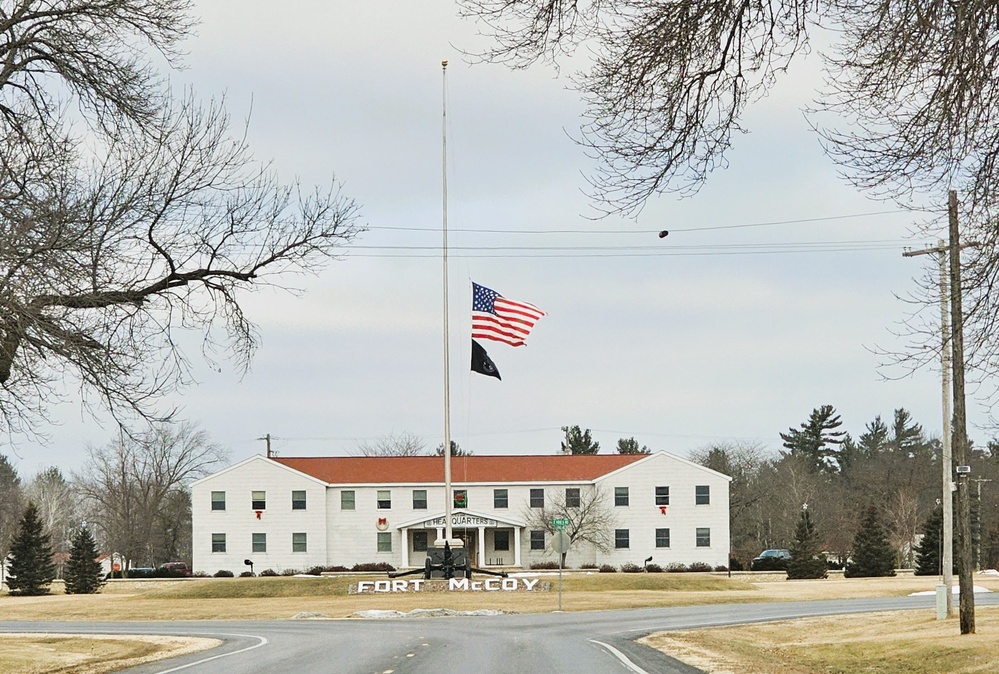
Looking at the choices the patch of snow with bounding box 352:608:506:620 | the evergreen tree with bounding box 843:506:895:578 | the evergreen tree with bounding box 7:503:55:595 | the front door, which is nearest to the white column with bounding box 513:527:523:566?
the front door

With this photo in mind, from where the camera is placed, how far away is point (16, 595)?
65875 millimetres

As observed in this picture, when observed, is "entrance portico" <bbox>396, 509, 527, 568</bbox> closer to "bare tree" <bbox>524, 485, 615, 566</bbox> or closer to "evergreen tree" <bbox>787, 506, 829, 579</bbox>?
"bare tree" <bbox>524, 485, 615, 566</bbox>

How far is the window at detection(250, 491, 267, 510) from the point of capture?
7525cm

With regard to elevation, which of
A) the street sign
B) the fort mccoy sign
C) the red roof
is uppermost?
the red roof

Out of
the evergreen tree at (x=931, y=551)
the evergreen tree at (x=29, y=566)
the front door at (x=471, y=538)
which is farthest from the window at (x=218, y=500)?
the evergreen tree at (x=931, y=551)

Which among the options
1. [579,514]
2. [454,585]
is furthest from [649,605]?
[579,514]

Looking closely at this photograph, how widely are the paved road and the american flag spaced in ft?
33.2

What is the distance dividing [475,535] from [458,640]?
50.3 meters

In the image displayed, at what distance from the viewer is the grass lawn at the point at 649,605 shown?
2145 cm

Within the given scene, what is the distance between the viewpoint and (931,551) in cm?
6488

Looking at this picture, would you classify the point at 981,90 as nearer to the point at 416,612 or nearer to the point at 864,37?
the point at 864,37

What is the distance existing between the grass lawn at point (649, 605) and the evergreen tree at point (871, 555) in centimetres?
337

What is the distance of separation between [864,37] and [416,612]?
31.7 meters

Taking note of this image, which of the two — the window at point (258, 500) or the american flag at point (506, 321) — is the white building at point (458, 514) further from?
the american flag at point (506, 321)
